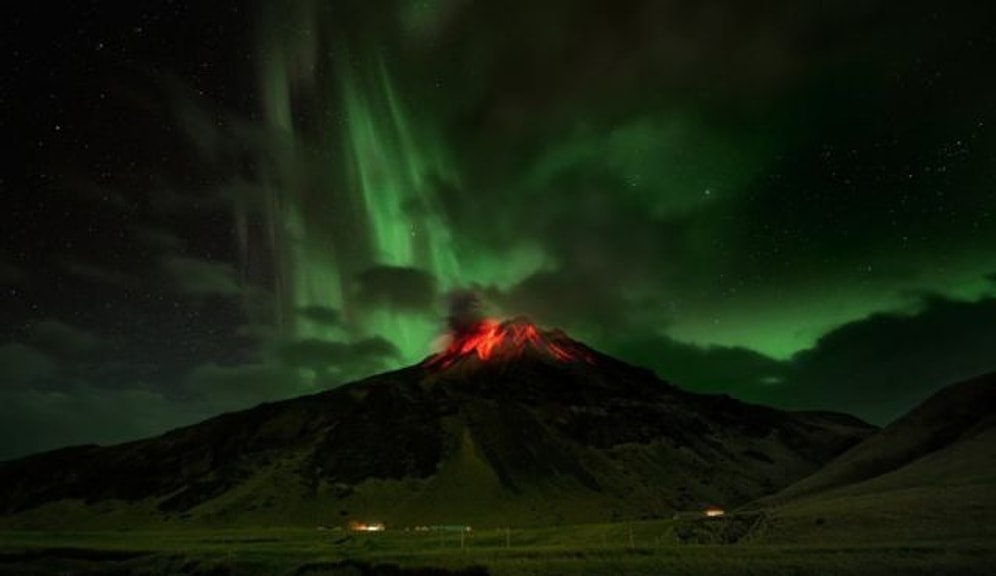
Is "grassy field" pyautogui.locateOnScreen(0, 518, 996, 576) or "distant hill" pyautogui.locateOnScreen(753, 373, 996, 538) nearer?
"grassy field" pyautogui.locateOnScreen(0, 518, 996, 576)

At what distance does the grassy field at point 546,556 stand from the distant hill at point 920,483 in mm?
12009

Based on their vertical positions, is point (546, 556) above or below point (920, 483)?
below

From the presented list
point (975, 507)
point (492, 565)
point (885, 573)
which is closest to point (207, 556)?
point (492, 565)

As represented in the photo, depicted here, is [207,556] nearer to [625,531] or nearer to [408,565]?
[408,565]

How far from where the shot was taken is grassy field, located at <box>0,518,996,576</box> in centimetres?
6900

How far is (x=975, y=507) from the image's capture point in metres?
95.1

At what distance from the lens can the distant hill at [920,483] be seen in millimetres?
92750

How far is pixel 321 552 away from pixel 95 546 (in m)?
65.1

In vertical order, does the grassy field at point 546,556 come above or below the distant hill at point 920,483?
below

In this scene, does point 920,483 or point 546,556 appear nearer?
point 546,556

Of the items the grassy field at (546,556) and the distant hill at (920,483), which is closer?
the grassy field at (546,556)

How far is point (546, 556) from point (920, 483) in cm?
7944

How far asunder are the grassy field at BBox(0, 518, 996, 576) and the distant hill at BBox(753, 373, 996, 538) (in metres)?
12.0

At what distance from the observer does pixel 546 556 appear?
88312 millimetres
